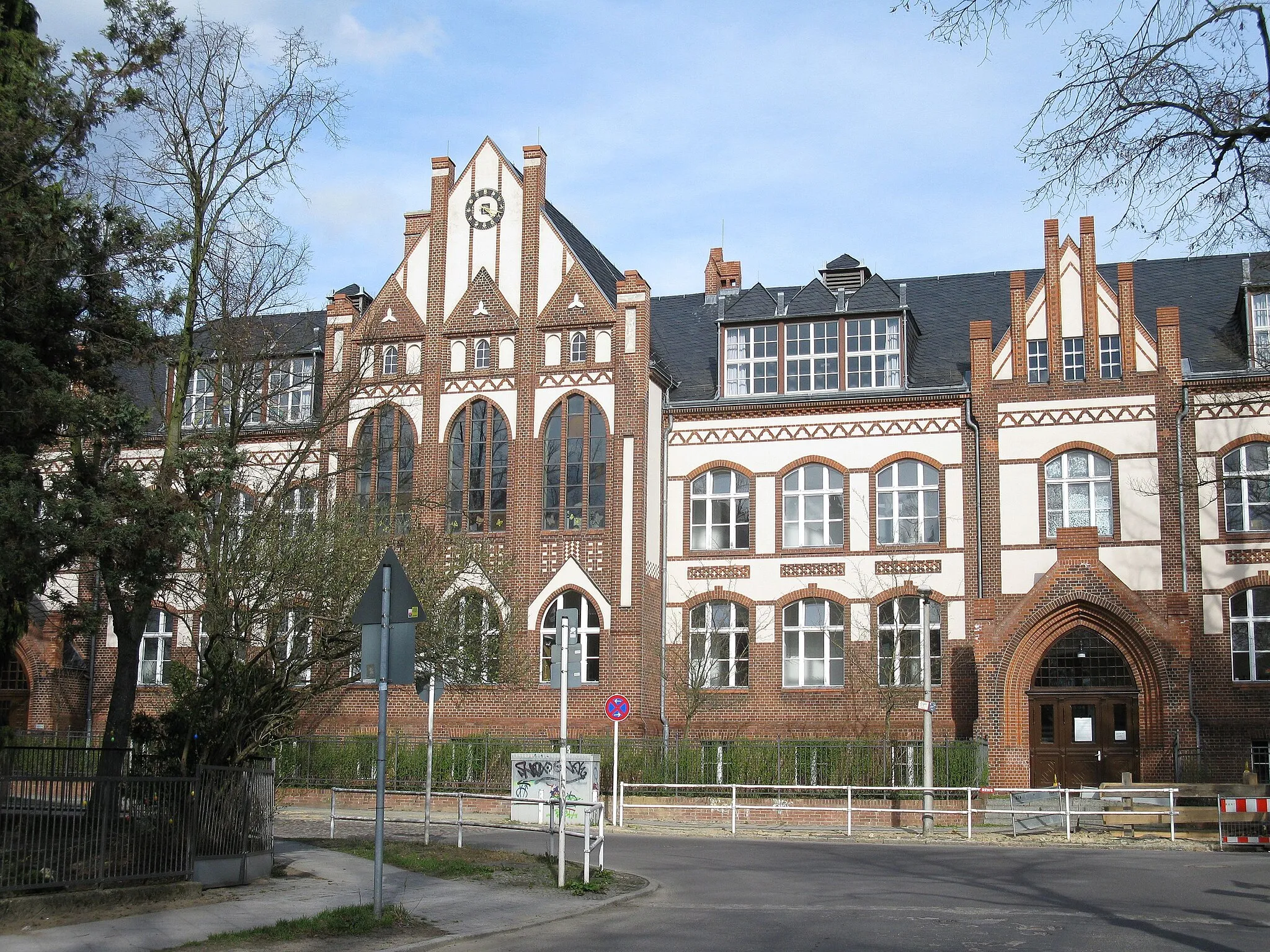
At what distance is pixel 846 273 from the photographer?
41781 millimetres

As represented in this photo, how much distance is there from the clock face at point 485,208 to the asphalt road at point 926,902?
20.5 m

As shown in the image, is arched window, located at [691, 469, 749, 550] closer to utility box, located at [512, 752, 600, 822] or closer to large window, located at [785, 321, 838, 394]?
large window, located at [785, 321, 838, 394]

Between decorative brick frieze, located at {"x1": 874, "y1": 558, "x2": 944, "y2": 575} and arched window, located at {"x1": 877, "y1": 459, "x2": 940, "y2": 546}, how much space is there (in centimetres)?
50

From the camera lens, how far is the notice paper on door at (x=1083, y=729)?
35094 mm

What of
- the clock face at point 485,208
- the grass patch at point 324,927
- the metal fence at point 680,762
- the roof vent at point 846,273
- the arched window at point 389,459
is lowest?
the grass patch at point 324,927

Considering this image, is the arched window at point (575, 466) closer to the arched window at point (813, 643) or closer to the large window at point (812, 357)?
the large window at point (812, 357)

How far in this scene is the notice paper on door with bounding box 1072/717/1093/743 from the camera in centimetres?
3509

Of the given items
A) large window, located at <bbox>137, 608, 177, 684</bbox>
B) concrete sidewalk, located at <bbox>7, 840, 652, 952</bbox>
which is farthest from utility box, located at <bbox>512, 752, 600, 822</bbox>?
large window, located at <bbox>137, 608, 177, 684</bbox>

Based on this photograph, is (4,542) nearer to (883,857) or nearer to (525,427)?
(883,857)

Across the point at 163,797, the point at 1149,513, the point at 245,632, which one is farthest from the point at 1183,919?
the point at 1149,513

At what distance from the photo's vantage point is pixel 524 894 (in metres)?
17.1

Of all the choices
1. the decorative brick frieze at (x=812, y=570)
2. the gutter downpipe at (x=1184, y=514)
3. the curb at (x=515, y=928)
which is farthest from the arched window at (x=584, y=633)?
the curb at (x=515, y=928)

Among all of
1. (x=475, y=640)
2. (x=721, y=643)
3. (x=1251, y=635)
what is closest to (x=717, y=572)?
(x=721, y=643)

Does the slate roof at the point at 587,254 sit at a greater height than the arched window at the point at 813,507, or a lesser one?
greater
